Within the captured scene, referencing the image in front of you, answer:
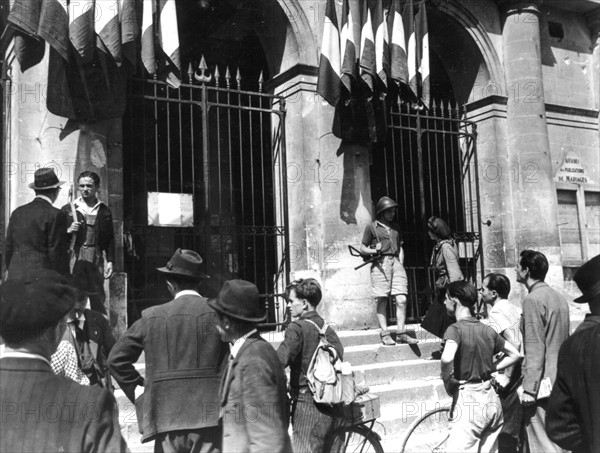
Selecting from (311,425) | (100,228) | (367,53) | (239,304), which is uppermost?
(367,53)

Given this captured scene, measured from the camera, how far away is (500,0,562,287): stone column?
11.0 metres

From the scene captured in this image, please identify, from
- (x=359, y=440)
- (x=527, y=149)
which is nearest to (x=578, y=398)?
(x=359, y=440)

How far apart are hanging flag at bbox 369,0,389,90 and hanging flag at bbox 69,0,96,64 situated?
4.01 metres

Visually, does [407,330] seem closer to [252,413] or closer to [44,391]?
[252,413]

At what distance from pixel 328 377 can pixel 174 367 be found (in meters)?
1.18

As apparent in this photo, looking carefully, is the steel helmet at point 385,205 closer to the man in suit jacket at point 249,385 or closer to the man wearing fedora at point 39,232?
the man wearing fedora at point 39,232

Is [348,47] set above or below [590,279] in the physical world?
above

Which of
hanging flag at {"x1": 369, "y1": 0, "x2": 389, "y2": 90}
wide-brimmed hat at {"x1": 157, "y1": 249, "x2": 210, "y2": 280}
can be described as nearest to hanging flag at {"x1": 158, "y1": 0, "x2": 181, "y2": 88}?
hanging flag at {"x1": 369, "y1": 0, "x2": 389, "y2": 90}

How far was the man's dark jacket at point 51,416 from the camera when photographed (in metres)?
2.06

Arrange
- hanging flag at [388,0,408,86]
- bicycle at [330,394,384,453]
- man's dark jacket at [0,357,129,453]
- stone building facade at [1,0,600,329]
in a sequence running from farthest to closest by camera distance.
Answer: hanging flag at [388,0,408,86]
stone building facade at [1,0,600,329]
bicycle at [330,394,384,453]
man's dark jacket at [0,357,129,453]

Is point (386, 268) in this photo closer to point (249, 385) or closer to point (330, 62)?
point (330, 62)

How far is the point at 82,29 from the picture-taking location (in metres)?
6.79

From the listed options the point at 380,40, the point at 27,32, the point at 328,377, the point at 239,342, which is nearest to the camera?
the point at 239,342

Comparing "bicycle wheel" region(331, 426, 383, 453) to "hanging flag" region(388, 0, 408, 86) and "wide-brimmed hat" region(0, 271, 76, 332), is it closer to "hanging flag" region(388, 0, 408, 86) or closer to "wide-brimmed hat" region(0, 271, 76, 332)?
"wide-brimmed hat" region(0, 271, 76, 332)
